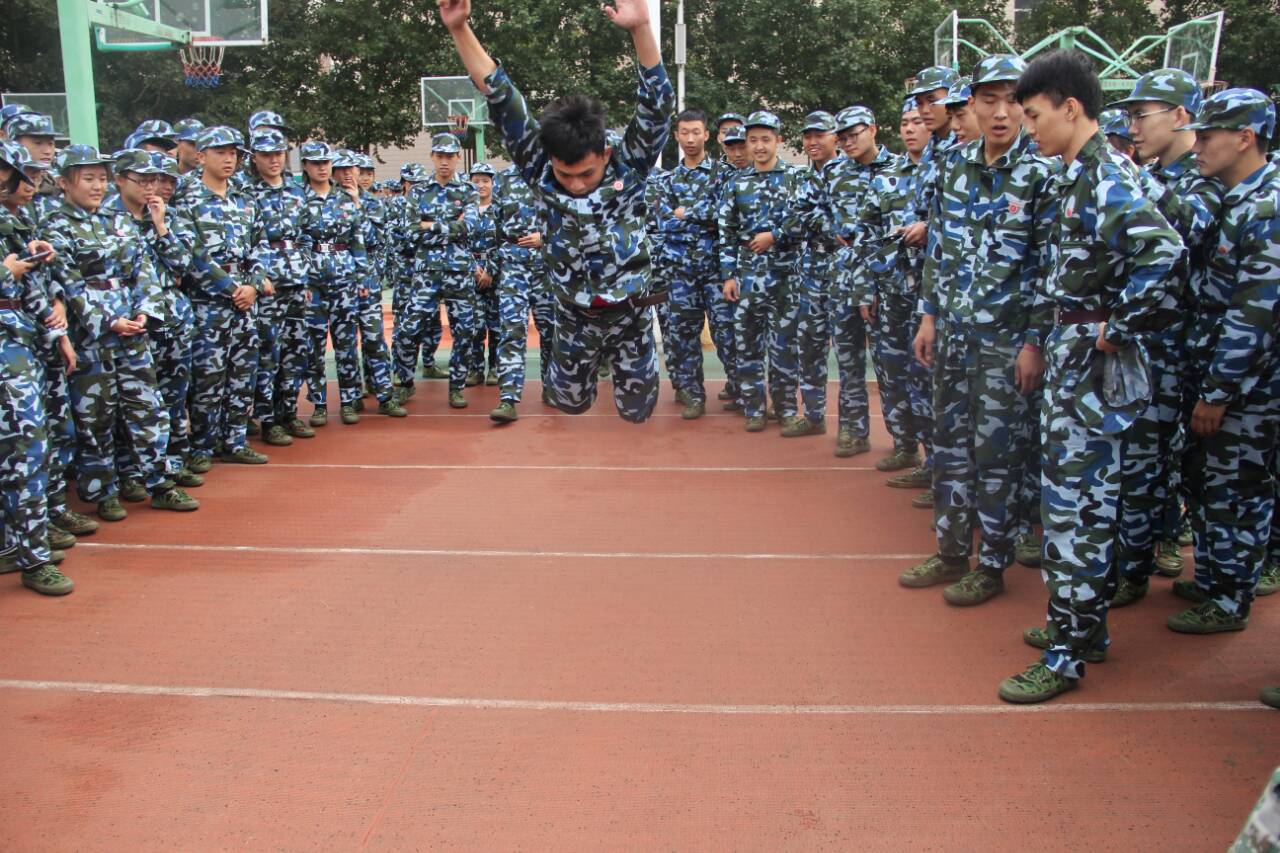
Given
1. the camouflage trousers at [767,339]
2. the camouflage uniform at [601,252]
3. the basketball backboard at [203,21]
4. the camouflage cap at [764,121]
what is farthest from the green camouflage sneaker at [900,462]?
the basketball backboard at [203,21]

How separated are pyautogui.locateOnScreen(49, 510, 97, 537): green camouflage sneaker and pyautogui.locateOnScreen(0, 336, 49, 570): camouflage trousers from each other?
0.81 metres

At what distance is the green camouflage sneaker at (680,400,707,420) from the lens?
8.82 metres

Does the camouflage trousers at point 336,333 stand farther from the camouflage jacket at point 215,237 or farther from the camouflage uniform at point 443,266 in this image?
the camouflage jacket at point 215,237

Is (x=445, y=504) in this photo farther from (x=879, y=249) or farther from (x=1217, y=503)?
(x=1217, y=503)

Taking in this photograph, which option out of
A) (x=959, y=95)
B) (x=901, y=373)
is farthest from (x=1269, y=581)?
(x=959, y=95)

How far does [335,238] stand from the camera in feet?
27.3

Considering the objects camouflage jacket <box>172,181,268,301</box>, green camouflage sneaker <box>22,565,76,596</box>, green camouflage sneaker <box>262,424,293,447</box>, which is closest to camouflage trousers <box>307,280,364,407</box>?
green camouflage sneaker <box>262,424,293,447</box>

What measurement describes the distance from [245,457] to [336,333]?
1.59 metres

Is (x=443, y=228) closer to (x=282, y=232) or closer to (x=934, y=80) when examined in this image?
(x=282, y=232)

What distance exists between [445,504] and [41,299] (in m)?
2.53

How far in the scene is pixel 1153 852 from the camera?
2.82m

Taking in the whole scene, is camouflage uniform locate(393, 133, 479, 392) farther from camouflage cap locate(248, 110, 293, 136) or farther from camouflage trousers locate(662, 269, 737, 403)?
Answer: camouflage trousers locate(662, 269, 737, 403)

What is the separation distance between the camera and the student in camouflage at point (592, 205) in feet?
12.8

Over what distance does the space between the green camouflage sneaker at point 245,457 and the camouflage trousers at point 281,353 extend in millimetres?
651
